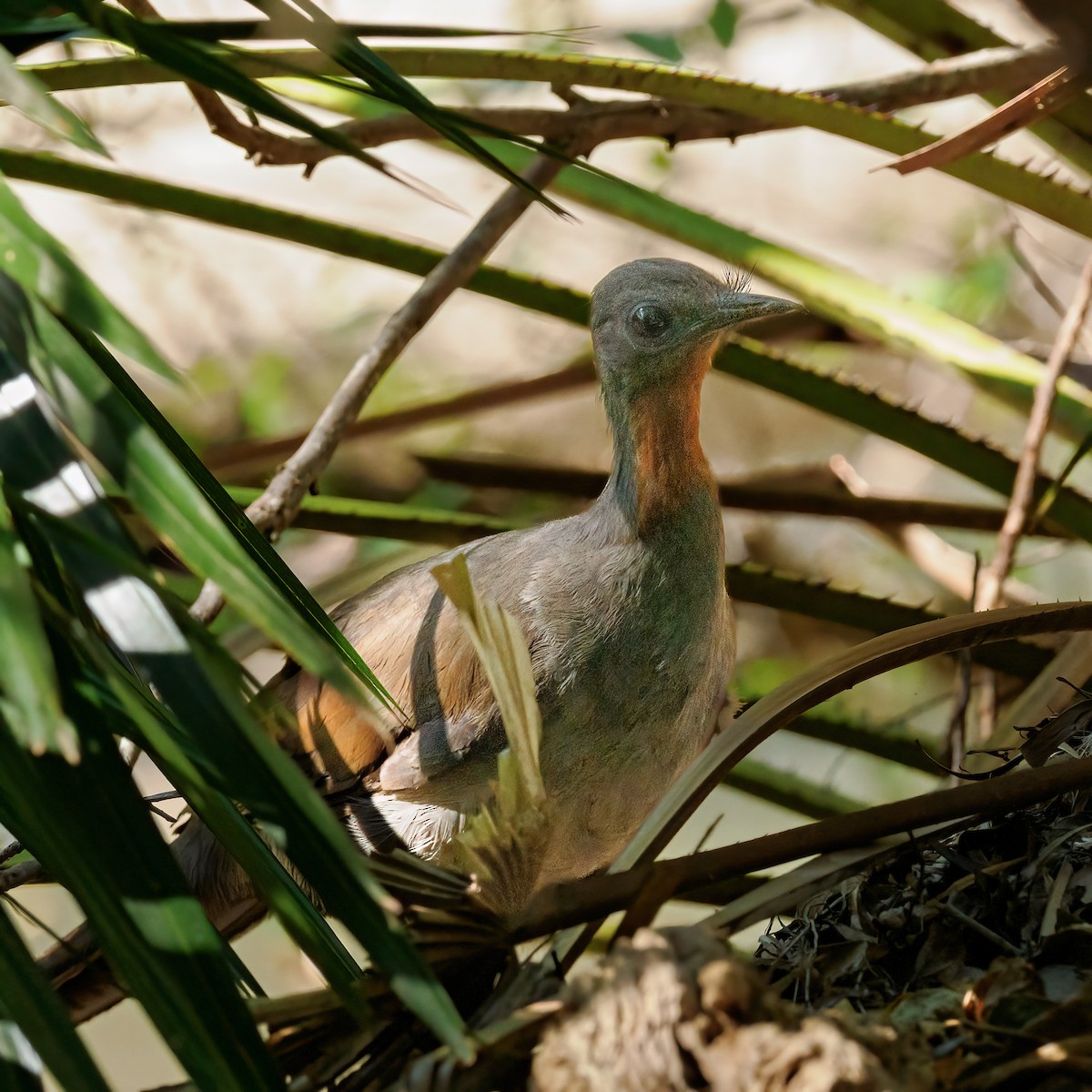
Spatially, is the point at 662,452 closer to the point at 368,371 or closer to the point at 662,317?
the point at 662,317

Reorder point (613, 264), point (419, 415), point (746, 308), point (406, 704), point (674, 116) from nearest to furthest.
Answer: point (746, 308), point (406, 704), point (674, 116), point (419, 415), point (613, 264)

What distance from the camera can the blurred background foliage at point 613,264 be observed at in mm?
1917

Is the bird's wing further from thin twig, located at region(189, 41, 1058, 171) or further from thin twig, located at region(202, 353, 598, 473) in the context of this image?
thin twig, located at region(189, 41, 1058, 171)

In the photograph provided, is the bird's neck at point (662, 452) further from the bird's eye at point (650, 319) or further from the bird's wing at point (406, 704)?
the bird's wing at point (406, 704)

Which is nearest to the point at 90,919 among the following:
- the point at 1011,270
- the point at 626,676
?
the point at 626,676

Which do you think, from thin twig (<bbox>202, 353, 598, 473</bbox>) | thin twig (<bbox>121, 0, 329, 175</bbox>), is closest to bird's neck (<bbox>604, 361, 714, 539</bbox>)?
thin twig (<bbox>121, 0, 329, 175</bbox>)

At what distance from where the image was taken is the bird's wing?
1.78m

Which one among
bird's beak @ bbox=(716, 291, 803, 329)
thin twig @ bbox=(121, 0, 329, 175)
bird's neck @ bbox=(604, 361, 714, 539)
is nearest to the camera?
bird's beak @ bbox=(716, 291, 803, 329)

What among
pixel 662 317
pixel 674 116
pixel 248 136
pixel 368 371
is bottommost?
pixel 662 317

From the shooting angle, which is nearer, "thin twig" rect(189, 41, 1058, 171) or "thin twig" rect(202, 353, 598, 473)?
"thin twig" rect(189, 41, 1058, 171)

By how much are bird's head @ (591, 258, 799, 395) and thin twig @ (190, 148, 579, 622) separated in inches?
7.4

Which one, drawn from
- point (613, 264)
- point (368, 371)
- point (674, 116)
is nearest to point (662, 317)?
point (368, 371)

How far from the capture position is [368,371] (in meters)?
1.87

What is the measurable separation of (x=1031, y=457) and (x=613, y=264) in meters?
3.36
